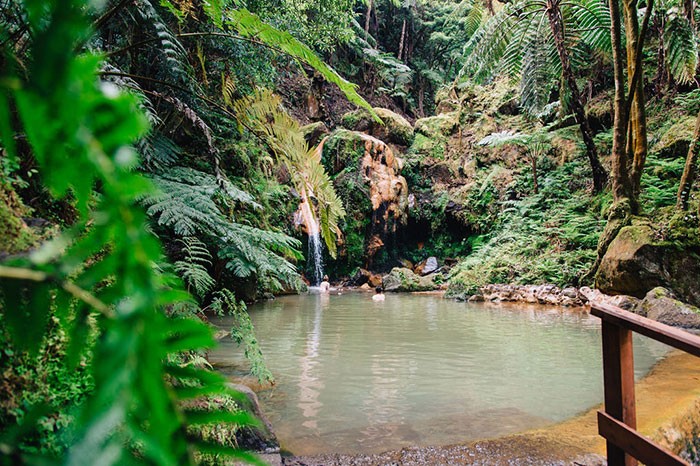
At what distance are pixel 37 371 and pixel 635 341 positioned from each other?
6.33 metres

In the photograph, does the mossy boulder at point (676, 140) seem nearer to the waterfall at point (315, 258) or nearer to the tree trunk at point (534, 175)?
the tree trunk at point (534, 175)

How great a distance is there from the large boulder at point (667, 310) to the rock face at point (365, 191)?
9655 millimetres

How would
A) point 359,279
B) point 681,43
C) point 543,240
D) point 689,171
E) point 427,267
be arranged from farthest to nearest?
1. point 427,267
2. point 359,279
3. point 543,240
4. point 681,43
5. point 689,171

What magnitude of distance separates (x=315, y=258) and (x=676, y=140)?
10.6 metres

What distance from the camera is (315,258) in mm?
13773

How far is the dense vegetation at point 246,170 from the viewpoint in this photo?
0.22m

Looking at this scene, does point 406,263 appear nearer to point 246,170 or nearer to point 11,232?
point 246,170

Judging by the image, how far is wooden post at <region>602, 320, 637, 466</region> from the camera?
1.89 meters

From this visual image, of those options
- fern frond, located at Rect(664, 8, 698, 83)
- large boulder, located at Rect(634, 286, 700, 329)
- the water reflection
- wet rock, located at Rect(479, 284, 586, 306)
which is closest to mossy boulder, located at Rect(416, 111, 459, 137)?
wet rock, located at Rect(479, 284, 586, 306)

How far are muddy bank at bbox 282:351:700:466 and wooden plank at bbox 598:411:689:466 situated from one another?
46 centimetres

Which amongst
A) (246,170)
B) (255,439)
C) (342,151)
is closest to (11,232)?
(255,439)

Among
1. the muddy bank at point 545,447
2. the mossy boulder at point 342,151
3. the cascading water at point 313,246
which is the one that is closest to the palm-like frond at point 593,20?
the mossy boulder at point 342,151

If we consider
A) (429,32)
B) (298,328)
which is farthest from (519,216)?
(429,32)

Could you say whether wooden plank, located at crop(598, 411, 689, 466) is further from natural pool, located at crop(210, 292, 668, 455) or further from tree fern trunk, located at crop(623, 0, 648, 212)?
tree fern trunk, located at crop(623, 0, 648, 212)
